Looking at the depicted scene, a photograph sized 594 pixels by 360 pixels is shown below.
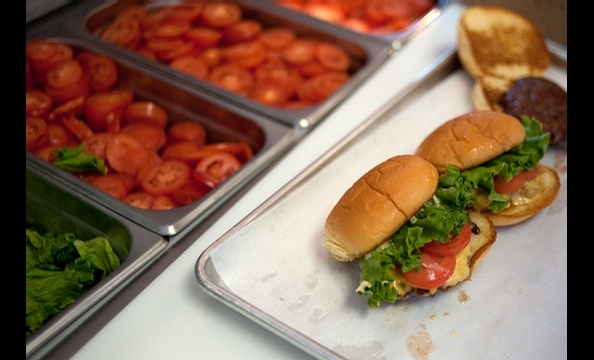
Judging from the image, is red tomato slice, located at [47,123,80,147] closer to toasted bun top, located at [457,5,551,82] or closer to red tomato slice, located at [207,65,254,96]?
red tomato slice, located at [207,65,254,96]

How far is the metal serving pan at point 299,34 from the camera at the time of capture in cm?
209

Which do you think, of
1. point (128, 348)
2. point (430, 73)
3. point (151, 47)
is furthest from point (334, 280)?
point (151, 47)

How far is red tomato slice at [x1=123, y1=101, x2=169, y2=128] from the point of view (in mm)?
2213

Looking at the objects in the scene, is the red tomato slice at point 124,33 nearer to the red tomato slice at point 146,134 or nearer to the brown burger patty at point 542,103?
the red tomato slice at point 146,134

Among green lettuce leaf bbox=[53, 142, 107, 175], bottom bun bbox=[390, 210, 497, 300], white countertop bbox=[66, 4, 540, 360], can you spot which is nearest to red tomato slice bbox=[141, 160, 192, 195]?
green lettuce leaf bbox=[53, 142, 107, 175]

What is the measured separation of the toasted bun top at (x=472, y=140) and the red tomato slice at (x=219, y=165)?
636 millimetres

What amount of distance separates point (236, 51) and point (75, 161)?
3.03ft

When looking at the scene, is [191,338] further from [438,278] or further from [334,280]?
[438,278]

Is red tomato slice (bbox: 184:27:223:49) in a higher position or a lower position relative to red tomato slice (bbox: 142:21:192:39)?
lower

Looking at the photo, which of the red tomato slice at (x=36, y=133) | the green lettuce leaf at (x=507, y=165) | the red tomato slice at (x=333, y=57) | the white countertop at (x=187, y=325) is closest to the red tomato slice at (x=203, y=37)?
the red tomato slice at (x=333, y=57)

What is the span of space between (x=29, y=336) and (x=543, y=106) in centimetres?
176

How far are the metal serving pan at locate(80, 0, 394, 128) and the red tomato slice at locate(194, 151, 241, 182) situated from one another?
0.72 feet

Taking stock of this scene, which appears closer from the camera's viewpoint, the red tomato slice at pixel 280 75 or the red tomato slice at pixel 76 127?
the red tomato slice at pixel 76 127

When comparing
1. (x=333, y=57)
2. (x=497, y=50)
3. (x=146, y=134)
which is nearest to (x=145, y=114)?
(x=146, y=134)
